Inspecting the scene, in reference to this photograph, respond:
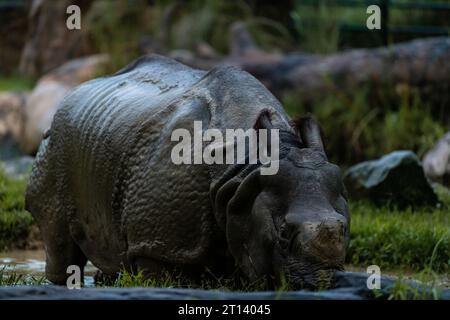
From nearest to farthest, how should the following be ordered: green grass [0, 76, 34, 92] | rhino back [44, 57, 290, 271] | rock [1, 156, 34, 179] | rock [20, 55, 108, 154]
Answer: rhino back [44, 57, 290, 271], rock [1, 156, 34, 179], rock [20, 55, 108, 154], green grass [0, 76, 34, 92]

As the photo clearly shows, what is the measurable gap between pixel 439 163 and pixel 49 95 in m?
6.10

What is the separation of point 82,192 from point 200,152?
50.1 inches

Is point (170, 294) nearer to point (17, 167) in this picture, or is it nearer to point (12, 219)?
point (12, 219)

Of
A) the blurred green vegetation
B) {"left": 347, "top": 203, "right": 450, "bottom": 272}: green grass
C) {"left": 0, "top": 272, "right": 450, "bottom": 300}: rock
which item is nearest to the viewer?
{"left": 0, "top": 272, "right": 450, "bottom": 300}: rock

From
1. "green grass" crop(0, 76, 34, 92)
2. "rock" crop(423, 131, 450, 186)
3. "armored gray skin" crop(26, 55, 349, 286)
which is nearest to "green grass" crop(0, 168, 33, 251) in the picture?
"armored gray skin" crop(26, 55, 349, 286)

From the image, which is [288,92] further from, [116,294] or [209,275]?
[116,294]

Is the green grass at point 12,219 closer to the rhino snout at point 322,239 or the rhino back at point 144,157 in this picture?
the rhino back at point 144,157

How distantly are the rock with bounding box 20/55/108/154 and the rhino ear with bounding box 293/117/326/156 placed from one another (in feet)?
30.2

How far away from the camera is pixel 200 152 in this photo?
5.43 metres

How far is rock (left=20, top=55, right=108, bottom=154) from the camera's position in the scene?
47.4 feet

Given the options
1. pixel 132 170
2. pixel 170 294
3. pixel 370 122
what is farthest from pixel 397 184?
pixel 170 294

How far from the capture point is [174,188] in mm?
5457

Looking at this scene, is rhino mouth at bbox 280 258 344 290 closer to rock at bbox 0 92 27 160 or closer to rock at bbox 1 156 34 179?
rock at bbox 1 156 34 179

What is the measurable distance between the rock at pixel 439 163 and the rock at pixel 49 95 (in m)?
5.28
